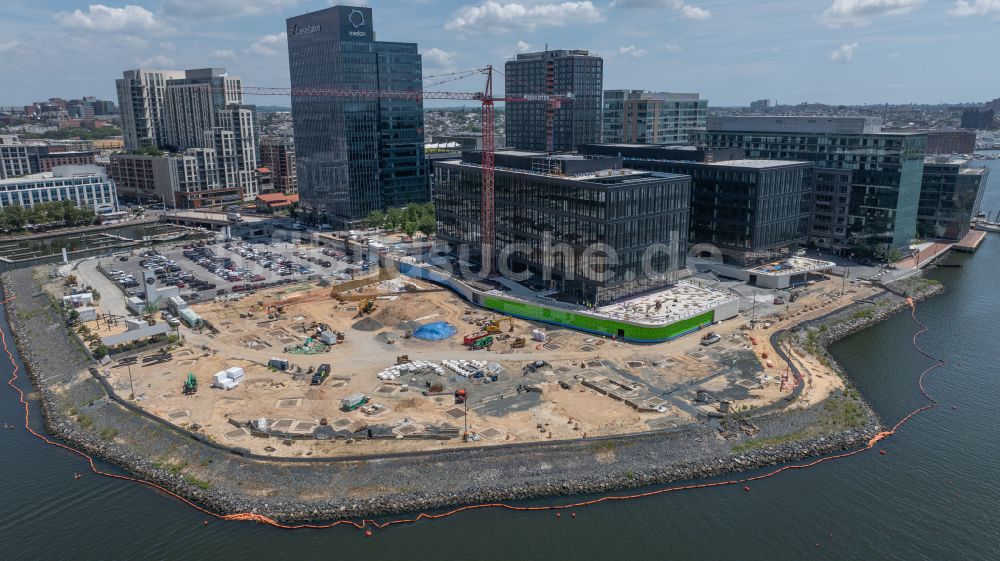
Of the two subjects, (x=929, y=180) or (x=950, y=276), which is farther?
(x=929, y=180)

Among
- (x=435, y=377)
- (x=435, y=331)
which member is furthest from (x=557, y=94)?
(x=435, y=377)

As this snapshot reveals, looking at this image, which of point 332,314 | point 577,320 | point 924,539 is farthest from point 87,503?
point 924,539

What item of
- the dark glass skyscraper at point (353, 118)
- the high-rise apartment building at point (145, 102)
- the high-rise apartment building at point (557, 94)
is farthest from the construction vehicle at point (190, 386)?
the high-rise apartment building at point (145, 102)

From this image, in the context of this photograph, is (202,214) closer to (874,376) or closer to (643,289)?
(643,289)

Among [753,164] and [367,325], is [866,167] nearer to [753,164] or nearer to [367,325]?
[753,164]

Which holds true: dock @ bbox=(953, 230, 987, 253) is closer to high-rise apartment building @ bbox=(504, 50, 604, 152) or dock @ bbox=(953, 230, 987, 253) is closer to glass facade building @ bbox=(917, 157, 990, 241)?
glass facade building @ bbox=(917, 157, 990, 241)

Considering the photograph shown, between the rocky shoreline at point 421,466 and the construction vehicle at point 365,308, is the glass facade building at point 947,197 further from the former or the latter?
the construction vehicle at point 365,308

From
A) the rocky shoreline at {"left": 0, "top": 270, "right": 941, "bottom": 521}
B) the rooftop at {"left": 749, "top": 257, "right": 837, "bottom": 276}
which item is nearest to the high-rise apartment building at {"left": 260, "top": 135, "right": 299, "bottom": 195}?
the rooftop at {"left": 749, "top": 257, "right": 837, "bottom": 276}
